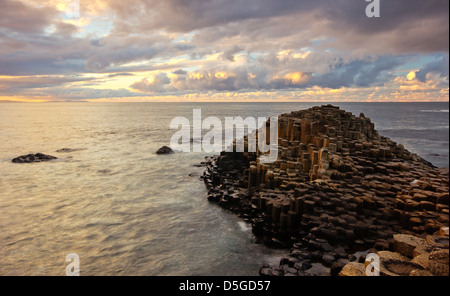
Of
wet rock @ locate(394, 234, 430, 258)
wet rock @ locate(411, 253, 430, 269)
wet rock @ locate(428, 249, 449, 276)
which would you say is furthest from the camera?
wet rock @ locate(394, 234, 430, 258)

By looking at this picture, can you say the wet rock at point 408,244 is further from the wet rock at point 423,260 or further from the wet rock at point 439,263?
the wet rock at point 439,263

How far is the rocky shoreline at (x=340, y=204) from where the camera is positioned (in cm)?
Answer: 665

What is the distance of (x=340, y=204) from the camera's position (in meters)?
9.16

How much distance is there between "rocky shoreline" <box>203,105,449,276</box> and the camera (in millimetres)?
6652

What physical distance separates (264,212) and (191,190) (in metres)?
6.11

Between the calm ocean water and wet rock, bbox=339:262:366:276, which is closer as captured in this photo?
wet rock, bbox=339:262:366:276

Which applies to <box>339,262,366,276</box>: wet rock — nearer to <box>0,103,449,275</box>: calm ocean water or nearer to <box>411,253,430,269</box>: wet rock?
<box>411,253,430,269</box>: wet rock

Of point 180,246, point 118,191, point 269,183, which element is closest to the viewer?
point 180,246

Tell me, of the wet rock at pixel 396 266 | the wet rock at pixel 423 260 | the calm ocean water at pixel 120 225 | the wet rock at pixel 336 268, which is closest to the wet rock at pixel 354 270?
the wet rock at pixel 396 266

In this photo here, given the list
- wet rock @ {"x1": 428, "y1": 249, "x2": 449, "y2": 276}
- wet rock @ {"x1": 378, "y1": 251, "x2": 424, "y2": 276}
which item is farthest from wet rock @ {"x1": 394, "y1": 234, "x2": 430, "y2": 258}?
wet rock @ {"x1": 428, "y1": 249, "x2": 449, "y2": 276}

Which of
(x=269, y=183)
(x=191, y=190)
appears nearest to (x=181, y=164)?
(x=191, y=190)

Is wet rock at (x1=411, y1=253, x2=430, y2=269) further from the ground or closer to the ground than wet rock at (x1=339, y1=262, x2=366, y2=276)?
further from the ground
